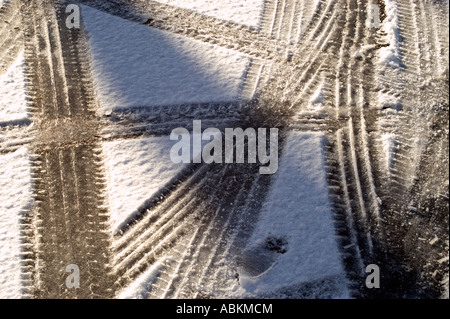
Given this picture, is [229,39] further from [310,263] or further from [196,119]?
[310,263]

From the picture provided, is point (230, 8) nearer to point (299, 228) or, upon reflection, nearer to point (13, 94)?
point (13, 94)

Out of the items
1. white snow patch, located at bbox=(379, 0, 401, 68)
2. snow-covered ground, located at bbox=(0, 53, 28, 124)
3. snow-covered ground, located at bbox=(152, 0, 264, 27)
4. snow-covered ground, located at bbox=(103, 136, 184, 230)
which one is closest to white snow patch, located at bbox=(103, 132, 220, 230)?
snow-covered ground, located at bbox=(103, 136, 184, 230)

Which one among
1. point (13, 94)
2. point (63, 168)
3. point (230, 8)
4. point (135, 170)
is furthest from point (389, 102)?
point (13, 94)

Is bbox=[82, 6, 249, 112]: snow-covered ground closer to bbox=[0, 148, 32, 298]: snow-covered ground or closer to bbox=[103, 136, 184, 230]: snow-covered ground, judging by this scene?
bbox=[103, 136, 184, 230]: snow-covered ground

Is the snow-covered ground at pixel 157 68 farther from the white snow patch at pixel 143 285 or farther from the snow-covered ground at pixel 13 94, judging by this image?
the white snow patch at pixel 143 285

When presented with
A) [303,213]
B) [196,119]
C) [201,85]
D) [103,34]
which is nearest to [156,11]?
[103,34]
